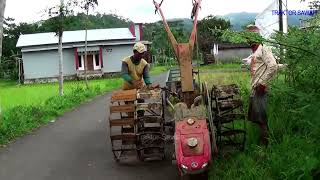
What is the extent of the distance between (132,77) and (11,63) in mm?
47952

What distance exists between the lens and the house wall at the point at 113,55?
172 ft

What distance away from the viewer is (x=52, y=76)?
170ft

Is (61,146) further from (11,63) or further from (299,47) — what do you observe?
(11,63)

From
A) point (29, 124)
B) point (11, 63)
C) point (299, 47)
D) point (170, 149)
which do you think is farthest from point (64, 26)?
point (11, 63)

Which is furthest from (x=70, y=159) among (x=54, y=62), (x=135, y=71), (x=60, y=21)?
(x=54, y=62)

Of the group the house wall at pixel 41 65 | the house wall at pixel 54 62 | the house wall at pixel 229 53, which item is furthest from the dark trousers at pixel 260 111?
the house wall at pixel 229 53

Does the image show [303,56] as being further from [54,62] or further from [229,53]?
[229,53]

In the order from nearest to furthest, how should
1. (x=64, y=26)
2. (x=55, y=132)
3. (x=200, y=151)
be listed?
(x=200, y=151), (x=55, y=132), (x=64, y=26)

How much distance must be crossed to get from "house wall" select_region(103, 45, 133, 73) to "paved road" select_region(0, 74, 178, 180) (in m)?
37.3

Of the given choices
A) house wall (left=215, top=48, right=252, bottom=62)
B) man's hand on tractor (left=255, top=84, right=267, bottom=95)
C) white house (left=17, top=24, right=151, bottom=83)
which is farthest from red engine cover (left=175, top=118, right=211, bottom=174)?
house wall (left=215, top=48, right=252, bottom=62)

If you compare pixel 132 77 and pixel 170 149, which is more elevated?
pixel 132 77

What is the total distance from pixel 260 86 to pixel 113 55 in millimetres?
44898

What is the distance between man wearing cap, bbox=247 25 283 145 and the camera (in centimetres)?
844

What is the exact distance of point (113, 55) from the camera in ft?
174
